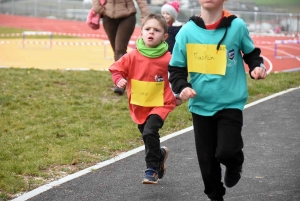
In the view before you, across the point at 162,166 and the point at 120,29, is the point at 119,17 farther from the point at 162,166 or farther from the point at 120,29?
the point at 162,166

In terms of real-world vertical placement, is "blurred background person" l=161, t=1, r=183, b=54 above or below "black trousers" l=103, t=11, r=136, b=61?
above

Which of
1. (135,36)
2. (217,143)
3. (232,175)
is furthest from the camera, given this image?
(135,36)

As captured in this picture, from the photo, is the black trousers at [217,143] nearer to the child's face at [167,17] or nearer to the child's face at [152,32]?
the child's face at [152,32]

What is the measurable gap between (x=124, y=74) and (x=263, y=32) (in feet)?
87.4

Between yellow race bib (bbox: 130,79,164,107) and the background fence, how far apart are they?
81.6 ft

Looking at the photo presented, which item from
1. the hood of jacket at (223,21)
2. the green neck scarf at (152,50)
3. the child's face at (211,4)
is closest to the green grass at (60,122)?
the green neck scarf at (152,50)

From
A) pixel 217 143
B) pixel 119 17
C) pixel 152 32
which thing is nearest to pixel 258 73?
pixel 217 143

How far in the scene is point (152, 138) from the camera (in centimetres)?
641

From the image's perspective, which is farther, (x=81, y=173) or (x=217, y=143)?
(x=81, y=173)

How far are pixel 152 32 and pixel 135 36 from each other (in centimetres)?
2298

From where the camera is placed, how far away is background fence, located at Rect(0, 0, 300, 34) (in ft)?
105

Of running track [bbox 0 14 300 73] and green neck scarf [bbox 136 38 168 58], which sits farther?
running track [bbox 0 14 300 73]

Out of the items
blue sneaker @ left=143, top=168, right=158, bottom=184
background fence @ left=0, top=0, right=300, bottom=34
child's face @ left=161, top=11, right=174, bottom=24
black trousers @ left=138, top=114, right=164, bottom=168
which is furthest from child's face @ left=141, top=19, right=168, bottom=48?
background fence @ left=0, top=0, right=300, bottom=34

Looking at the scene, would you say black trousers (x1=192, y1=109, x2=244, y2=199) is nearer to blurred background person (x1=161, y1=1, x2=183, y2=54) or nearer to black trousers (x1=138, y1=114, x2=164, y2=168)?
black trousers (x1=138, y1=114, x2=164, y2=168)
